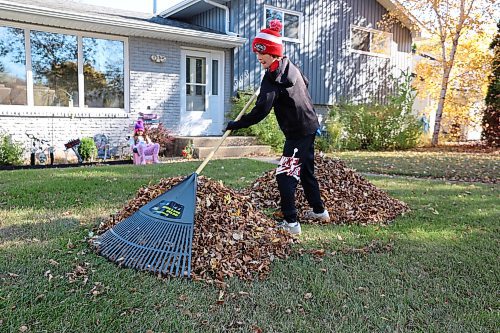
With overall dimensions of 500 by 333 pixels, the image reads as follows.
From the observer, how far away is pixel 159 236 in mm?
2801

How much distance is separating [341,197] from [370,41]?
13.0 metres

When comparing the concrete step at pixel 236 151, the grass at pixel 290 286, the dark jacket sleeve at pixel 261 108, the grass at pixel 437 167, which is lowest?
the grass at pixel 290 286

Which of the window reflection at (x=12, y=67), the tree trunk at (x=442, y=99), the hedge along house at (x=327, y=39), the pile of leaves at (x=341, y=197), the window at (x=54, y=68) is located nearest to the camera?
the pile of leaves at (x=341, y=197)

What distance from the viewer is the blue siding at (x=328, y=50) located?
12.0 metres

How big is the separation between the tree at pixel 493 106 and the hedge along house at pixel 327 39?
116 inches

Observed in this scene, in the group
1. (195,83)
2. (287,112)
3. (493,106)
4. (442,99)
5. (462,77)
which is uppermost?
(462,77)

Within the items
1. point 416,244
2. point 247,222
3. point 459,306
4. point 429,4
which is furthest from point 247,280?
point 429,4

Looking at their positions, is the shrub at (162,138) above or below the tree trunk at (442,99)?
below

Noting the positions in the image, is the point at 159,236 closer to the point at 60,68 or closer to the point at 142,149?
the point at 142,149

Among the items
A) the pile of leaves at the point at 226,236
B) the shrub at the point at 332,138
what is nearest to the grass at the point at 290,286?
the pile of leaves at the point at 226,236

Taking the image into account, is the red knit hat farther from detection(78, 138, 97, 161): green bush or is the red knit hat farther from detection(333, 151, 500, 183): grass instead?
detection(78, 138, 97, 161): green bush

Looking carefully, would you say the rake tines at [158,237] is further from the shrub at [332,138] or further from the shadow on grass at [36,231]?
the shrub at [332,138]

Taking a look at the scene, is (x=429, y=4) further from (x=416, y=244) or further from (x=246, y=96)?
(x=416, y=244)

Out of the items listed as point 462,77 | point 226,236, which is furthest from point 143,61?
point 462,77
